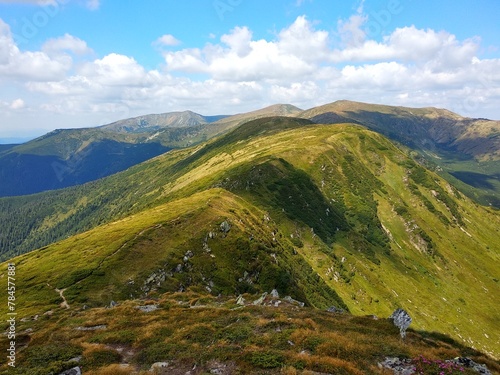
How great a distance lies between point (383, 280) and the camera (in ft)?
447

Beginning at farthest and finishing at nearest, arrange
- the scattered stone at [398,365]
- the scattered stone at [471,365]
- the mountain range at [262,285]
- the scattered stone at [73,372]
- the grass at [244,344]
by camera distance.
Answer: the mountain range at [262,285]
the scattered stone at [73,372]
the grass at [244,344]
the scattered stone at [471,365]
the scattered stone at [398,365]

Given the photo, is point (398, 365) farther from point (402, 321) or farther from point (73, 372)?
point (73, 372)

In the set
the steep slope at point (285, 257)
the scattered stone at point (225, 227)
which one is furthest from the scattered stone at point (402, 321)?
the scattered stone at point (225, 227)

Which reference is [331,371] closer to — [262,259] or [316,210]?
[262,259]

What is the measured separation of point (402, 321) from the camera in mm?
31250

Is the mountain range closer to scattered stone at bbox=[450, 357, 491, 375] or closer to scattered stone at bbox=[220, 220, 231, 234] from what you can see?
scattered stone at bbox=[220, 220, 231, 234]

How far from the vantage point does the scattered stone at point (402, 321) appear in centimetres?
3067

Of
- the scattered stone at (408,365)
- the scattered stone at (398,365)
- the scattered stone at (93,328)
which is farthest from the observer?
the scattered stone at (93,328)

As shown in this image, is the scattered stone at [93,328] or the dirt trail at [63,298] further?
the dirt trail at [63,298]

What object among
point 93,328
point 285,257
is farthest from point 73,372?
point 285,257

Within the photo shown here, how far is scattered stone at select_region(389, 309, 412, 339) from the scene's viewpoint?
3067 centimetres

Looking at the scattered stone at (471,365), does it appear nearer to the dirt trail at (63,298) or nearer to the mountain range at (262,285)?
the mountain range at (262,285)

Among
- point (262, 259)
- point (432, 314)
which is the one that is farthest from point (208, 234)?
point (432, 314)

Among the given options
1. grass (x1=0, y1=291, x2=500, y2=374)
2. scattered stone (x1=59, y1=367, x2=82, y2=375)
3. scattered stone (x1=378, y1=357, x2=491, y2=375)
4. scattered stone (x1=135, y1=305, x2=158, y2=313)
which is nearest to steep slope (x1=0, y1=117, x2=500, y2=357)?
scattered stone (x1=135, y1=305, x2=158, y2=313)
